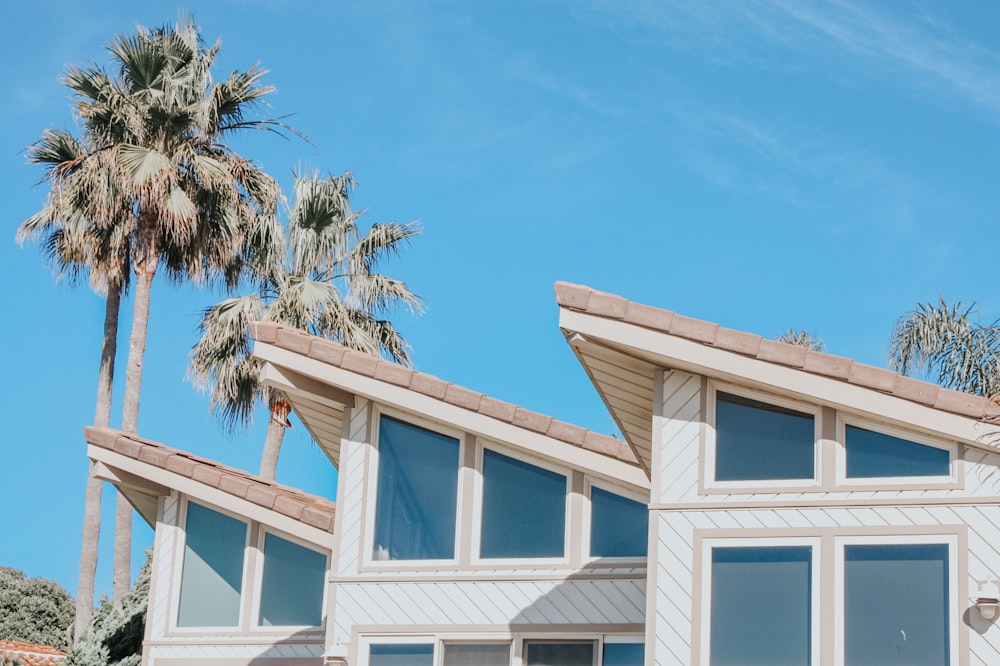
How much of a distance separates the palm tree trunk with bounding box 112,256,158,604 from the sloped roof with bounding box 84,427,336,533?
37.1 feet

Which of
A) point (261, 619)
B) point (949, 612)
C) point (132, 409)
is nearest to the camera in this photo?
point (949, 612)

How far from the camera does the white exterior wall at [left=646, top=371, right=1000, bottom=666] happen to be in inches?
407

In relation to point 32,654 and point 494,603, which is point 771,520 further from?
point 32,654

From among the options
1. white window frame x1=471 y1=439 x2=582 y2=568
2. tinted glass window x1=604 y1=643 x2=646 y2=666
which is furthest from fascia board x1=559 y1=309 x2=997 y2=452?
tinted glass window x1=604 y1=643 x2=646 y2=666

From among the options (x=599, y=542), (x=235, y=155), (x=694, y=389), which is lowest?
(x=599, y=542)

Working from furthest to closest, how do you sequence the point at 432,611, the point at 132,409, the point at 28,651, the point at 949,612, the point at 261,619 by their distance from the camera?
the point at 132,409 → the point at 28,651 → the point at 261,619 → the point at 432,611 → the point at 949,612

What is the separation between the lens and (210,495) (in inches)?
626

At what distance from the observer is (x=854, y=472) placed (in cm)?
1084

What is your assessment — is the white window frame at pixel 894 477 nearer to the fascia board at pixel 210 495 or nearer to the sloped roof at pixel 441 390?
the sloped roof at pixel 441 390

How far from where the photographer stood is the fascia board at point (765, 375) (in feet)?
34.4

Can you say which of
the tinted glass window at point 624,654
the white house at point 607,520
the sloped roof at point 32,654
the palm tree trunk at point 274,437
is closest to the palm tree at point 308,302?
the palm tree trunk at point 274,437

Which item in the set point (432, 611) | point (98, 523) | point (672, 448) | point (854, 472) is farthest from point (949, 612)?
point (98, 523)

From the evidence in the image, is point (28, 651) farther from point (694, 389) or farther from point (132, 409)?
point (694, 389)

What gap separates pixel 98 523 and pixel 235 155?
25.9 ft
